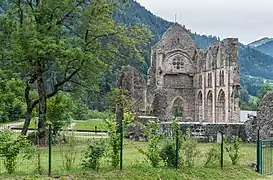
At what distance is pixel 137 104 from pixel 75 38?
24.8 feet

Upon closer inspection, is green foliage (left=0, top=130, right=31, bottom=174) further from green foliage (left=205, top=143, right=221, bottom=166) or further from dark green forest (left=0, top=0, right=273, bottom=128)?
dark green forest (left=0, top=0, right=273, bottom=128)

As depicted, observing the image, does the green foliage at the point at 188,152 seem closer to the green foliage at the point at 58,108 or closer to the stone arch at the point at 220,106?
the green foliage at the point at 58,108

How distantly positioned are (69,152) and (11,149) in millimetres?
2434

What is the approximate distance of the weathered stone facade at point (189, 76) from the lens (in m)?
48.8

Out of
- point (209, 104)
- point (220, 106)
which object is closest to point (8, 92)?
point (220, 106)

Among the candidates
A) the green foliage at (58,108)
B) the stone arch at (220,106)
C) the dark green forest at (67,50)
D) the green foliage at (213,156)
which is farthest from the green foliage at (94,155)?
the stone arch at (220,106)

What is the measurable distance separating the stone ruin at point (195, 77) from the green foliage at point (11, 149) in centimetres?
3056

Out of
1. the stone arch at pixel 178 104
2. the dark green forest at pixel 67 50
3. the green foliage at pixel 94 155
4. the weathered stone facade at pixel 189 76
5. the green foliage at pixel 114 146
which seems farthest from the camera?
the stone arch at pixel 178 104

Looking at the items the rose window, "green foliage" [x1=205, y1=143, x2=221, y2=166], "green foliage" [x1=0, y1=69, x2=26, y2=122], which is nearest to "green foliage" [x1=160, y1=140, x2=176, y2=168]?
"green foliage" [x1=205, y1=143, x2=221, y2=166]

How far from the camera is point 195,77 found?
56.4 m

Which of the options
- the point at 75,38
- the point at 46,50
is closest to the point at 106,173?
the point at 46,50

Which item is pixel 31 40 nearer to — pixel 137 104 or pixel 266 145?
pixel 137 104

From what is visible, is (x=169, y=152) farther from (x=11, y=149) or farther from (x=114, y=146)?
(x=11, y=149)

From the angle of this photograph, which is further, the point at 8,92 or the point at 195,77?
the point at 195,77
